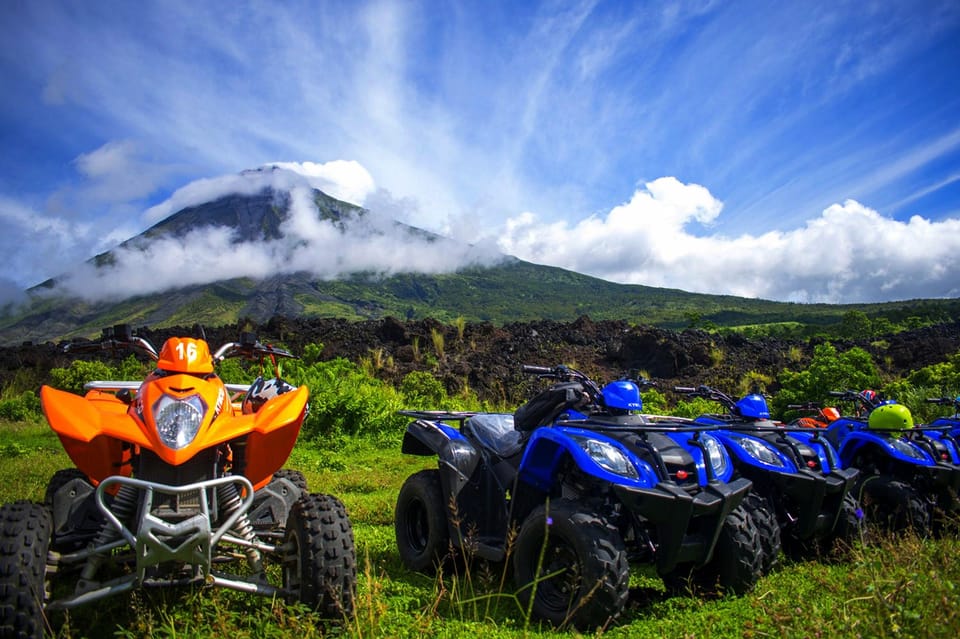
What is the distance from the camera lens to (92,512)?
3439mm

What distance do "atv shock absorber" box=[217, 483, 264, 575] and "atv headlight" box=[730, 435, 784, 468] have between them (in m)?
3.64

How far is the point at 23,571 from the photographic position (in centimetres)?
278

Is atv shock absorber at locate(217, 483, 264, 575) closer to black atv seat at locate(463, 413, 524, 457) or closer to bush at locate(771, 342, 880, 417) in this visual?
black atv seat at locate(463, 413, 524, 457)

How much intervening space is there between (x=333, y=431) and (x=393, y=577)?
7.69m

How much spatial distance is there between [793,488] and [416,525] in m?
2.90

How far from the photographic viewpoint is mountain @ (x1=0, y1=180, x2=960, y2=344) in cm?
9000

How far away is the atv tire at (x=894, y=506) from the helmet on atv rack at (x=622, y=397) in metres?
2.93

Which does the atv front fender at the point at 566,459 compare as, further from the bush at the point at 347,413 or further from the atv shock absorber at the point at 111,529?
the bush at the point at 347,413

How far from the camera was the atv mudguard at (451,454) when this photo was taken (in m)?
4.76

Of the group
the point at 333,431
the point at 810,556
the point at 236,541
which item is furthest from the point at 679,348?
the point at 236,541

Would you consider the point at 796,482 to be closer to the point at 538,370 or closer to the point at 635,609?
the point at 635,609

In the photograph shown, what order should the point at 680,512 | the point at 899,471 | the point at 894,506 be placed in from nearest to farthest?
the point at 680,512
the point at 894,506
the point at 899,471

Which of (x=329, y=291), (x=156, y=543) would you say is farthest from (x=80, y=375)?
(x=329, y=291)

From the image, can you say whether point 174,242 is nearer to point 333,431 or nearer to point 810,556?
point 333,431
